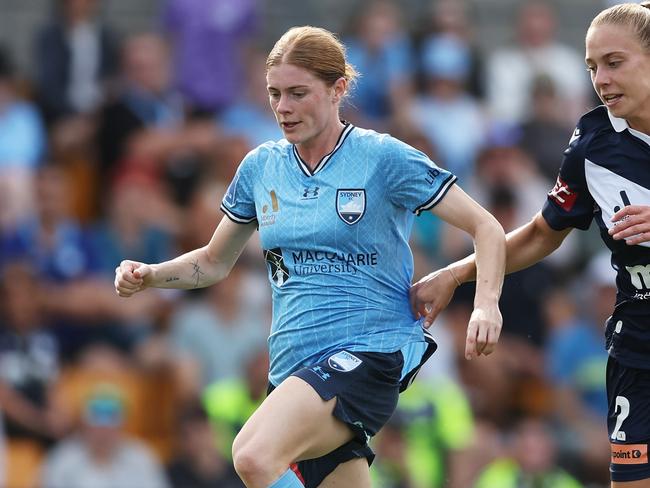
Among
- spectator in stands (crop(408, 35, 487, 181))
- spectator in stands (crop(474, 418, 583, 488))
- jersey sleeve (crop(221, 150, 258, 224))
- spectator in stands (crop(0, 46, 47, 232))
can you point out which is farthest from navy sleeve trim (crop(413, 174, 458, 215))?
spectator in stands (crop(408, 35, 487, 181))

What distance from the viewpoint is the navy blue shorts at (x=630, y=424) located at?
5418 mm

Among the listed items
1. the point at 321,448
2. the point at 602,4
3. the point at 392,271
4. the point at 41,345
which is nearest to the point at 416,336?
the point at 392,271

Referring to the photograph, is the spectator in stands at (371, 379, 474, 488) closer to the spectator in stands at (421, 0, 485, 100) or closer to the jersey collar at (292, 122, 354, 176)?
the spectator in stands at (421, 0, 485, 100)

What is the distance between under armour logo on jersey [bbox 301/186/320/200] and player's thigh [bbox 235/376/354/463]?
0.74 meters

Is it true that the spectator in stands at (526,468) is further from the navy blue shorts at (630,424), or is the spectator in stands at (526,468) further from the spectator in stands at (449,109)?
the navy blue shorts at (630,424)

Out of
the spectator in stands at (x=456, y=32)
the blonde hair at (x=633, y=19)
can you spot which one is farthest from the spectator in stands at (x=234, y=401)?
the blonde hair at (x=633, y=19)

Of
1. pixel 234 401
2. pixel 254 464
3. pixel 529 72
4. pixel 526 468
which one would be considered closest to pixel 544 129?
pixel 529 72

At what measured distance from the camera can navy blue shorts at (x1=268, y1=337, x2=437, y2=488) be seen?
5.44 m

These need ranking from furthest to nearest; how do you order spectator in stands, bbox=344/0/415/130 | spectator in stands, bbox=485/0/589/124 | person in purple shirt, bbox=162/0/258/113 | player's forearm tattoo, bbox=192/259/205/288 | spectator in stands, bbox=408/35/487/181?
spectator in stands, bbox=485/0/589/124, spectator in stands, bbox=408/35/487/181, spectator in stands, bbox=344/0/415/130, person in purple shirt, bbox=162/0/258/113, player's forearm tattoo, bbox=192/259/205/288

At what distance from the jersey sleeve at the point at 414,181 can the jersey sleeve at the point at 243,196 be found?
0.65 metres

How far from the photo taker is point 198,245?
416 inches

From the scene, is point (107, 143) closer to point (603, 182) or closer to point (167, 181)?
point (167, 181)

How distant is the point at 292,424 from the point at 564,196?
4.87ft

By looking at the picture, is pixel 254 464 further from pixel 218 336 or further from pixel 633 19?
pixel 218 336
